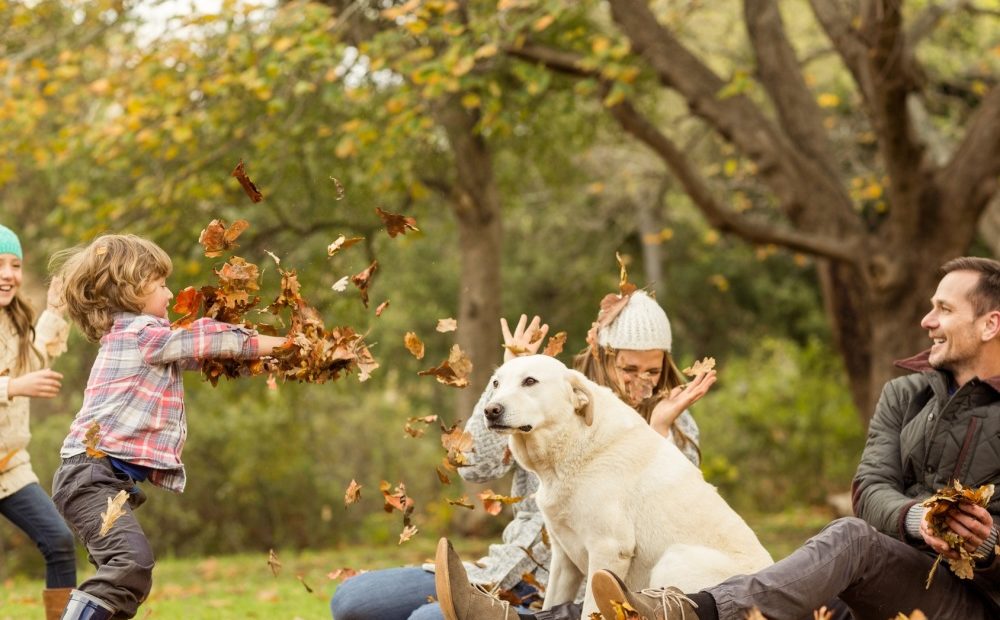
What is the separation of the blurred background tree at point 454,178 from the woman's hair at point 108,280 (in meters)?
2.45

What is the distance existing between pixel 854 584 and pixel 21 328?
433 cm

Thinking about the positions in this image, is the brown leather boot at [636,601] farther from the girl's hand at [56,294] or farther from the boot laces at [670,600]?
the girl's hand at [56,294]

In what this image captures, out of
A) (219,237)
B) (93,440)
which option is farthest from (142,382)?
(219,237)

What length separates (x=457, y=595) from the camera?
426 centimetres

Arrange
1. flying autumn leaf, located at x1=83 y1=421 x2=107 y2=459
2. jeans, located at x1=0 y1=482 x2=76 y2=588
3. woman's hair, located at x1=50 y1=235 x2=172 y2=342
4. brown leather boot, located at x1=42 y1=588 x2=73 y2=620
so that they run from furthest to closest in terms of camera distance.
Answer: jeans, located at x1=0 y1=482 x2=76 y2=588 < brown leather boot, located at x1=42 y1=588 x2=73 y2=620 < woman's hair, located at x1=50 y1=235 x2=172 y2=342 < flying autumn leaf, located at x1=83 y1=421 x2=107 y2=459

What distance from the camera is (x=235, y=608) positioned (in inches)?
332

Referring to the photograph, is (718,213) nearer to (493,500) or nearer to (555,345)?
(555,345)

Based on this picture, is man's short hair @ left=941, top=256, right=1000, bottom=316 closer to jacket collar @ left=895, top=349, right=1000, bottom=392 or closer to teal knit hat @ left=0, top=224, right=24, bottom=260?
jacket collar @ left=895, top=349, right=1000, bottom=392

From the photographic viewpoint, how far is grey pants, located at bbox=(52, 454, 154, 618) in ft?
14.7

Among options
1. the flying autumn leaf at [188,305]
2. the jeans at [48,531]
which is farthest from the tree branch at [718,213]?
the flying autumn leaf at [188,305]

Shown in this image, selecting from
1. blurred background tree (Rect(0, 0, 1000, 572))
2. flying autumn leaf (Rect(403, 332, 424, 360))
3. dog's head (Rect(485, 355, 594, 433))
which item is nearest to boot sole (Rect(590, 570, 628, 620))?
dog's head (Rect(485, 355, 594, 433))

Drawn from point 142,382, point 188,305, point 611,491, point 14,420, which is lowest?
point 14,420

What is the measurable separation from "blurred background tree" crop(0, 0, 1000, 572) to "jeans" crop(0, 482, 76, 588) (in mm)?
2580

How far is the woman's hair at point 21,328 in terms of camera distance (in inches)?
244
